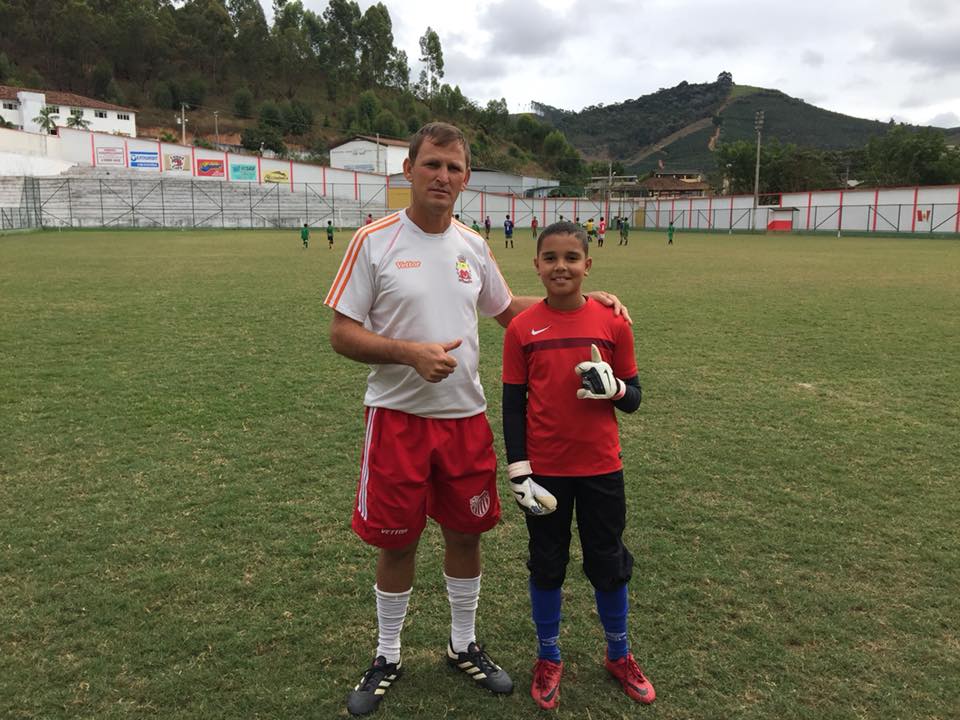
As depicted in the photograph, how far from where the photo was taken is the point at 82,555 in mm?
3842

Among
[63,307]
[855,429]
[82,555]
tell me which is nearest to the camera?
[82,555]

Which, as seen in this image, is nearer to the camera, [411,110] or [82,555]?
[82,555]

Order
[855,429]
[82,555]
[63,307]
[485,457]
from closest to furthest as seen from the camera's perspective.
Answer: [485,457]
[82,555]
[855,429]
[63,307]

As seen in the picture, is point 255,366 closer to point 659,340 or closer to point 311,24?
point 659,340

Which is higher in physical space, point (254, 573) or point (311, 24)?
point (311, 24)

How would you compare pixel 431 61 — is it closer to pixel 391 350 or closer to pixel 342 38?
pixel 342 38

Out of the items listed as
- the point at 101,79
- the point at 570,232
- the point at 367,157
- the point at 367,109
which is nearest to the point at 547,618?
the point at 570,232

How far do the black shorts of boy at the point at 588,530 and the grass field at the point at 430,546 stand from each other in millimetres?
500

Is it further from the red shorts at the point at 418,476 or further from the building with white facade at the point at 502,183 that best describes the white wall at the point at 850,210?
the red shorts at the point at 418,476

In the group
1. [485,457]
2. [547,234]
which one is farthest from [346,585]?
[547,234]

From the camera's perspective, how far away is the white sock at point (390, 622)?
9.41 feet

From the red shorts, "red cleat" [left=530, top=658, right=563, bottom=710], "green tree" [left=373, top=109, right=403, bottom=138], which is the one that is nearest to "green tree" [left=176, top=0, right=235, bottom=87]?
"green tree" [left=373, top=109, right=403, bottom=138]

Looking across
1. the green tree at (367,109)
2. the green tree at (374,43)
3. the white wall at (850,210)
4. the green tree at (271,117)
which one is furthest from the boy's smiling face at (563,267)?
the green tree at (374,43)

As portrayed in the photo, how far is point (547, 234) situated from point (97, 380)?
6.63 m
